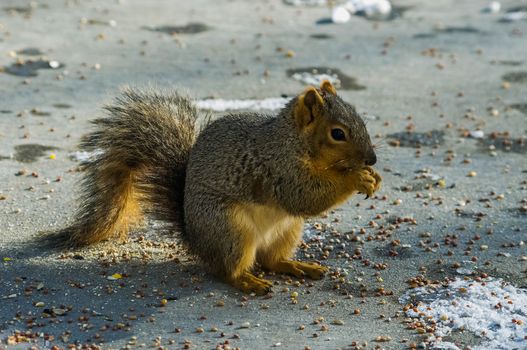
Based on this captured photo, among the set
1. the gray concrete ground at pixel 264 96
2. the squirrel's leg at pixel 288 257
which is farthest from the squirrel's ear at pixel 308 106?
the gray concrete ground at pixel 264 96

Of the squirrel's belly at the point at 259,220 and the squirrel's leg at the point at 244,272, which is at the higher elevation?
the squirrel's belly at the point at 259,220

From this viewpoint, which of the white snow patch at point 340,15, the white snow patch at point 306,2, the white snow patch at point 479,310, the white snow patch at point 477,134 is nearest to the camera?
the white snow patch at point 479,310

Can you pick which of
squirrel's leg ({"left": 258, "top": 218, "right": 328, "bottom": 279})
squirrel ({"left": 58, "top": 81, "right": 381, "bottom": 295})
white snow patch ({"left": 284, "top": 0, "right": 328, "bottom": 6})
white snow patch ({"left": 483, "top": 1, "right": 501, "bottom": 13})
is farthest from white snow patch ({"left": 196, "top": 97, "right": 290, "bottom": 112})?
white snow patch ({"left": 483, "top": 1, "right": 501, "bottom": 13})

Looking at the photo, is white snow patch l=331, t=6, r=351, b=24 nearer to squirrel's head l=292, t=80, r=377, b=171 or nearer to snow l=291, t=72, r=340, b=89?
snow l=291, t=72, r=340, b=89

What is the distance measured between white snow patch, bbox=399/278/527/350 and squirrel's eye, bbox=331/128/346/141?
671 millimetres

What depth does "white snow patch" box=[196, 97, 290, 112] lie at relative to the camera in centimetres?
554

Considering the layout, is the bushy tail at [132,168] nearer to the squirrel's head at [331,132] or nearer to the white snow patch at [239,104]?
the squirrel's head at [331,132]

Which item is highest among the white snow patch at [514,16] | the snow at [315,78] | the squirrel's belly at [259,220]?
the white snow patch at [514,16]

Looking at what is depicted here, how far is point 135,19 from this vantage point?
23.8 ft

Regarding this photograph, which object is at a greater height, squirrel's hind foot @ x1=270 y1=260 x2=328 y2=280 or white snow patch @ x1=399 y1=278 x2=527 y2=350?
squirrel's hind foot @ x1=270 y1=260 x2=328 y2=280

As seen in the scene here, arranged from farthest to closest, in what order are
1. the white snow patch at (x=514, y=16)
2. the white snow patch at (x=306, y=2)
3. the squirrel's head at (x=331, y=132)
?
the white snow patch at (x=306, y=2), the white snow patch at (x=514, y=16), the squirrel's head at (x=331, y=132)

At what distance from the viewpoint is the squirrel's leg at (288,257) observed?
3.68 metres

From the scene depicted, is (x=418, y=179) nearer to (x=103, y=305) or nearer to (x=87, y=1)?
(x=103, y=305)

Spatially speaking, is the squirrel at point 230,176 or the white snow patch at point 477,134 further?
the white snow patch at point 477,134
